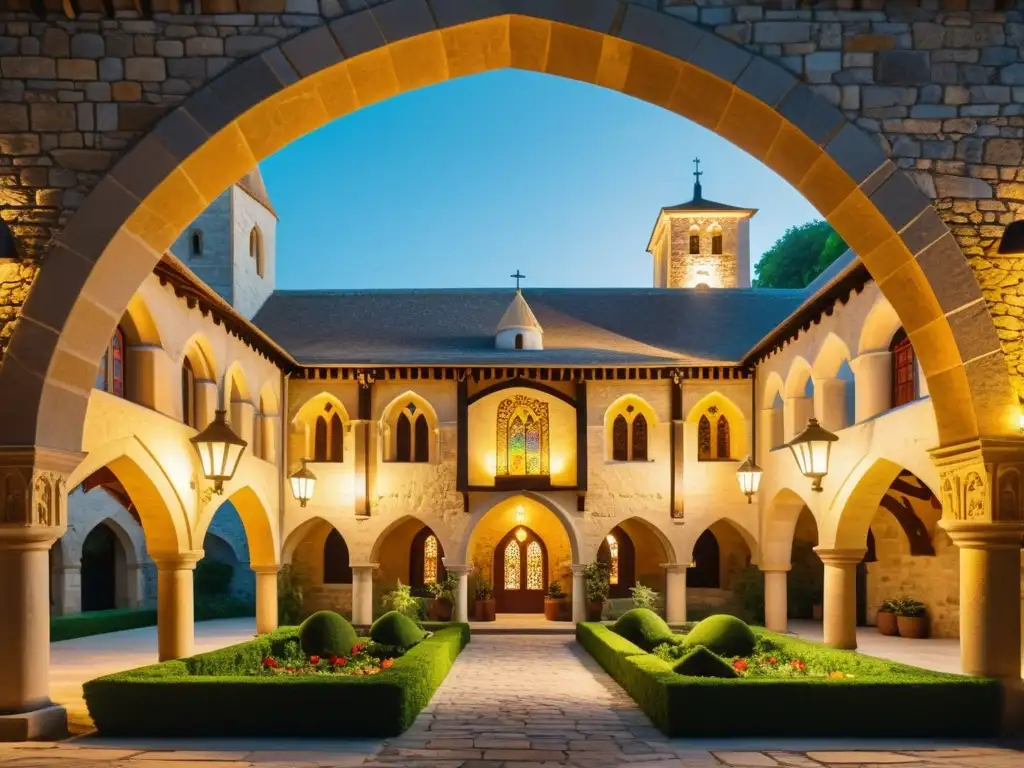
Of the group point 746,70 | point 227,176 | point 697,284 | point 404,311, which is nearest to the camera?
point 746,70

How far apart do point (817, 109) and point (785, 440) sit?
12796mm

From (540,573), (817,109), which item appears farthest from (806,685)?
(540,573)

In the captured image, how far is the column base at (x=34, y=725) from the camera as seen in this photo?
26.0 feet

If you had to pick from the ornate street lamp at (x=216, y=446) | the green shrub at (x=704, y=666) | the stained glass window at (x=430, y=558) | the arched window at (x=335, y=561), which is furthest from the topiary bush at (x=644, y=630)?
the arched window at (x=335, y=561)

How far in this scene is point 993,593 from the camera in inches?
331

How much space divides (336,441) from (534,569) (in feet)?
21.9

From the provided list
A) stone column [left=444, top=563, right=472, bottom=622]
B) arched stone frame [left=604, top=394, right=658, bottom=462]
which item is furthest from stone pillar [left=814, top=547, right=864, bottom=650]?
stone column [left=444, top=563, right=472, bottom=622]

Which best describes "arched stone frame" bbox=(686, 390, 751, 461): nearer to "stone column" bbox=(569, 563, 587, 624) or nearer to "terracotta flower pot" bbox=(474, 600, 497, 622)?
"stone column" bbox=(569, 563, 587, 624)

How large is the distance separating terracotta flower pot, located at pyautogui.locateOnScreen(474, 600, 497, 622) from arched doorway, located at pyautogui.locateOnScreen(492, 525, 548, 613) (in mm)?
1448

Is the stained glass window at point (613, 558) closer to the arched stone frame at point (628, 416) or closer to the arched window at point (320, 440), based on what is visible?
the arched stone frame at point (628, 416)

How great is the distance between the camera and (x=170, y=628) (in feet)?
46.5

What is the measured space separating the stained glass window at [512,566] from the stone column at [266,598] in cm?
768

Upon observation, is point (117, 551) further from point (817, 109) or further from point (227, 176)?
point (817, 109)

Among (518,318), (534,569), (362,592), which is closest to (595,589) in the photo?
(534,569)
